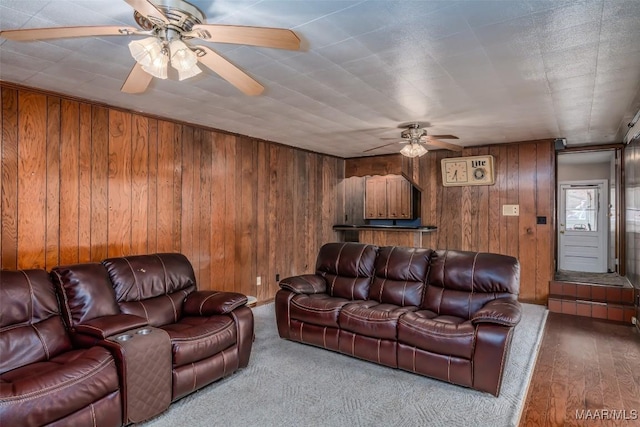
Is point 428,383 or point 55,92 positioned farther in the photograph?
point 55,92

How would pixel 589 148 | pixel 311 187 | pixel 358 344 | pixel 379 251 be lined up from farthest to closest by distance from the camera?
pixel 311 187
pixel 589 148
pixel 379 251
pixel 358 344

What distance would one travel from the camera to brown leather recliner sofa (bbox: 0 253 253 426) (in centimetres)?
215

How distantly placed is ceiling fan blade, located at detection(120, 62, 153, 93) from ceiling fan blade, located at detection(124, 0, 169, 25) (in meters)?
0.51

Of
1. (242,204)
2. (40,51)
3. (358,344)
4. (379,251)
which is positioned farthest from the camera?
(242,204)

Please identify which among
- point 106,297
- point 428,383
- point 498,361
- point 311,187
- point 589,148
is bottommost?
point 428,383

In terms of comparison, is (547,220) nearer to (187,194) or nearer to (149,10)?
(187,194)

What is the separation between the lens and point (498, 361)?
254 centimetres

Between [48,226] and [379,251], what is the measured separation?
303 cm

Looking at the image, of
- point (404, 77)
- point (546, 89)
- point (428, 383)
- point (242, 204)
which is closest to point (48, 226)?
point (242, 204)

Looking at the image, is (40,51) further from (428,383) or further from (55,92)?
(428,383)

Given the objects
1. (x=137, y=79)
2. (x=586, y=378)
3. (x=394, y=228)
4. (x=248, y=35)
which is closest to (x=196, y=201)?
(x=137, y=79)

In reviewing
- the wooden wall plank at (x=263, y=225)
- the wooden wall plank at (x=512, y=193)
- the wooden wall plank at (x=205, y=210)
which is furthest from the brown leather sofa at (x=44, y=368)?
the wooden wall plank at (x=512, y=193)

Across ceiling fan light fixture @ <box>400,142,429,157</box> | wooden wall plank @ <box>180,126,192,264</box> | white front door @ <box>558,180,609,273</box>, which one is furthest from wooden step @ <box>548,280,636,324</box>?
wooden wall plank @ <box>180,126,192,264</box>

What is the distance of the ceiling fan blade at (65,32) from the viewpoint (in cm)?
162
